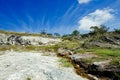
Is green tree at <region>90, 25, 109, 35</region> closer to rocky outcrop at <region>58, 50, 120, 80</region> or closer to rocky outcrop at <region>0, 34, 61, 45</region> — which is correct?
rocky outcrop at <region>0, 34, 61, 45</region>

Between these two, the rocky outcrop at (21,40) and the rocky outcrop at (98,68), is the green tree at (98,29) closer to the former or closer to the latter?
the rocky outcrop at (21,40)

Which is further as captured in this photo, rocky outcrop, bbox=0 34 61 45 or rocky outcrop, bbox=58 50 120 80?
rocky outcrop, bbox=0 34 61 45

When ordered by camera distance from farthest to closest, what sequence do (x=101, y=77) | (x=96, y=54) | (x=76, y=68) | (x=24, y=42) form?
(x=24, y=42) < (x=96, y=54) < (x=76, y=68) < (x=101, y=77)

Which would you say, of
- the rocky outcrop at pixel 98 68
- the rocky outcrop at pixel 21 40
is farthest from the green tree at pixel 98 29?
the rocky outcrop at pixel 98 68

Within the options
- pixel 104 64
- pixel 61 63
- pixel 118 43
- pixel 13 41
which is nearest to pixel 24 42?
pixel 13 41

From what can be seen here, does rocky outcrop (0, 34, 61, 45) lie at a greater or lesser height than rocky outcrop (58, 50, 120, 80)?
greater

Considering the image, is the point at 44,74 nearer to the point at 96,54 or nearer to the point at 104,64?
the point at 104,64

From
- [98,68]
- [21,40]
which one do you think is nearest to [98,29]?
[21,40]

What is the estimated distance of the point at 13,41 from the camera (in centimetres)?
10712

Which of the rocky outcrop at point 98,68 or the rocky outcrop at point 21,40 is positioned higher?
the rocky outcrop at point 21,40

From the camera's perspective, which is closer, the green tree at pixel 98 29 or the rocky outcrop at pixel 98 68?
the rocky outcrop at pixel 98 68

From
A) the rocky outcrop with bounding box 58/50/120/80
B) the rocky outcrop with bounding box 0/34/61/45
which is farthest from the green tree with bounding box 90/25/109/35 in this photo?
the rocky outcrop with bounding box 58/50/120/80

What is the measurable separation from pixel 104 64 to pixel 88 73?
3054 mm

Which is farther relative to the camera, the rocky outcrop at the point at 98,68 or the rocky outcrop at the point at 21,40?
the rocky outcrop at the point at 21,40
